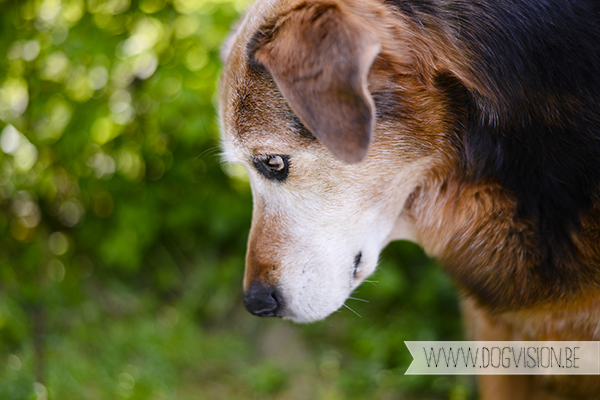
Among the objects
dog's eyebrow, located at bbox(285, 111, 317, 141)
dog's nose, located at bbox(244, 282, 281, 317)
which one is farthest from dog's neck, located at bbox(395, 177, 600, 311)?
dog's nose, located at bbox(244, 282, 281, 317)

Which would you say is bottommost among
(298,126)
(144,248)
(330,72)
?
(144,248)

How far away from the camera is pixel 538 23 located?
4.94 ft

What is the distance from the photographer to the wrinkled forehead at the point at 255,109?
1586 millimetres

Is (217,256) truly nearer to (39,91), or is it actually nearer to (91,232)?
(91,232)

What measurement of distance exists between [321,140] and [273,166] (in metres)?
0.36

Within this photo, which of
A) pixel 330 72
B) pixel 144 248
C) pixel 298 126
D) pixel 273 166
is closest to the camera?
pixel 330 72

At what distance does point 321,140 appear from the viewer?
1.36 metres

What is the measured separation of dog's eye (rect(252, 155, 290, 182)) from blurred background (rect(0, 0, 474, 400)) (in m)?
1.08

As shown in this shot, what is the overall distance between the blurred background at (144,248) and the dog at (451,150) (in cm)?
100

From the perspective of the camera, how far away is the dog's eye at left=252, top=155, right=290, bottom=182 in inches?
64.8

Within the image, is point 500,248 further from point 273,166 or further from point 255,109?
point 255,109

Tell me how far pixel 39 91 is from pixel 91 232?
0.95 meters

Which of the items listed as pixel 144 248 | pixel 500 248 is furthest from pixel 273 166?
pixel 144 248

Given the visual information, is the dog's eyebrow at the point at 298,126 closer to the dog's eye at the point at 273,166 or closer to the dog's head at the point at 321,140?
the dog's head at the point at 321,140
